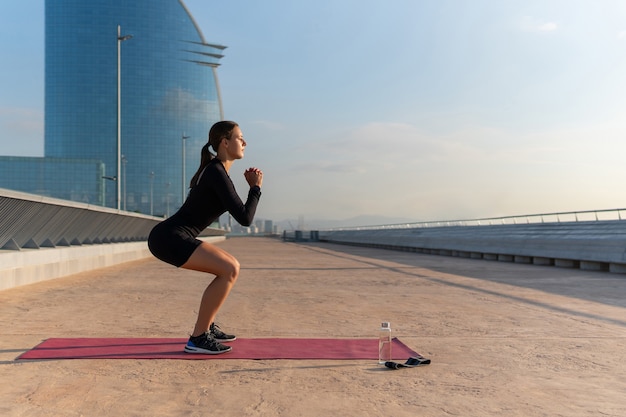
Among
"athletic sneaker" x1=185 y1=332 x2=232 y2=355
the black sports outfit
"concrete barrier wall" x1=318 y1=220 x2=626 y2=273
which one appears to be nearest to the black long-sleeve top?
the black sports outfit

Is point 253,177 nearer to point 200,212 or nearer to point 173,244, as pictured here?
Result: point 200,212

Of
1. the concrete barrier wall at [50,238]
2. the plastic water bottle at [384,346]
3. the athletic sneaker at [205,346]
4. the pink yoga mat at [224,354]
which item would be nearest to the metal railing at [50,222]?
the concrete barrier wall at [50,238]

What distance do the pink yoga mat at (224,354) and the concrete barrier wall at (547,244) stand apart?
13622 millimetres

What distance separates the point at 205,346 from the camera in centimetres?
552

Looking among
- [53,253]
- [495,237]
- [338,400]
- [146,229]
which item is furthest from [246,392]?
[146,229]

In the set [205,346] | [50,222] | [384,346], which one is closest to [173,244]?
[205,346]

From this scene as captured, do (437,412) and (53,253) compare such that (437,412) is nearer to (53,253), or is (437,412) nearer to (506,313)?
(506,313)

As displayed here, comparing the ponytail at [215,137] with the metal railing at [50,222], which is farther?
the metal railing at [50,222]

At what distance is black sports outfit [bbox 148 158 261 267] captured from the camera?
5316mm

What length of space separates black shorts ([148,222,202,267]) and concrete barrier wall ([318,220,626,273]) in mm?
15071

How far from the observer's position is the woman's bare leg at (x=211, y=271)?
544 cm

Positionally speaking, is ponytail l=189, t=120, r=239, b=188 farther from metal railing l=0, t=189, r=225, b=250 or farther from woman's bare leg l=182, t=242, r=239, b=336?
metal railing l=0, t=189, r=225, b=250

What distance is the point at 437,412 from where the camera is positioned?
3.82 m

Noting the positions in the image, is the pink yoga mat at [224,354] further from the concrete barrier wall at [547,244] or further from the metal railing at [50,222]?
the concrete barrier wall at [547,244]
